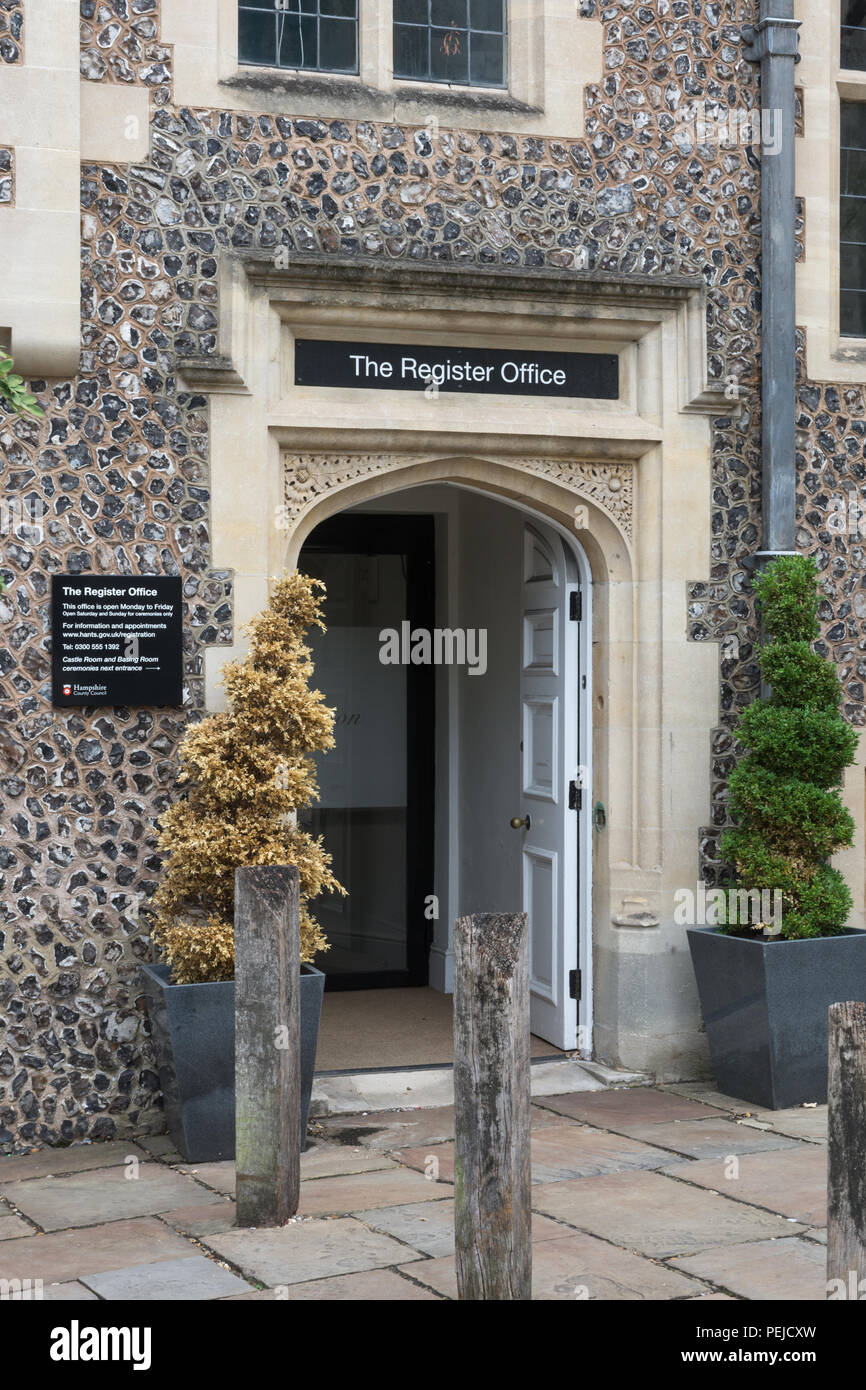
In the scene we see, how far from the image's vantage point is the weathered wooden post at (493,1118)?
3826 mm

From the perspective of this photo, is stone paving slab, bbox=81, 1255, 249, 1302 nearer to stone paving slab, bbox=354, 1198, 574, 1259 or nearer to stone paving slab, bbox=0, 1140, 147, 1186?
stone paving slab, bbox=354, 1198, 574, 1259

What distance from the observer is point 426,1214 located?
16.3 feet

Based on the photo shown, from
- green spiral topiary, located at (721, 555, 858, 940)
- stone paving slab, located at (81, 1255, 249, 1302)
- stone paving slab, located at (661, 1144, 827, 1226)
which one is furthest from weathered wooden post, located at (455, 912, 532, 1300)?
green spiral topiary, located at (721, 555, 858, 940)

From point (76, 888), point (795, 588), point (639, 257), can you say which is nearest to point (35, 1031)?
point (76, 888)

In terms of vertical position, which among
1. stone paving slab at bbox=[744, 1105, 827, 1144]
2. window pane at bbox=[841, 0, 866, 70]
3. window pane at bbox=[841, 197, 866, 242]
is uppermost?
window pane at bbox=[841, 0, 866, 70]

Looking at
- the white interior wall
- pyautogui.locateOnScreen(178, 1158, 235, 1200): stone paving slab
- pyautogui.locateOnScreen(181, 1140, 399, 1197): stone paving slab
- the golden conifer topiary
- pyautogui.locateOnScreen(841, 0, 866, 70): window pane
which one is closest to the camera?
pyautogui.locateOnScreen(178, 1158, 235, 1200): stone paving slab

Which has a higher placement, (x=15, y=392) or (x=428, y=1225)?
(x=15, y=392)

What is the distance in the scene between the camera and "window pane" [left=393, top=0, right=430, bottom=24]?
6574 millimetres

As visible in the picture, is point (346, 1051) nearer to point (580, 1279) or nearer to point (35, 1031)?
point (35, 1031)

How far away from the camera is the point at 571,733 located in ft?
23.6

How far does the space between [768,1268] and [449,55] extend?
5.02 meters

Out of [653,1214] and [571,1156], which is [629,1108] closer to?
[571,1156]

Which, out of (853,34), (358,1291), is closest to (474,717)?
(853,34)

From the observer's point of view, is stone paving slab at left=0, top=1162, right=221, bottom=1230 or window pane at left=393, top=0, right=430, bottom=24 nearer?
stone paving slab at left=0, top=1162, right=221, bottom=1230
